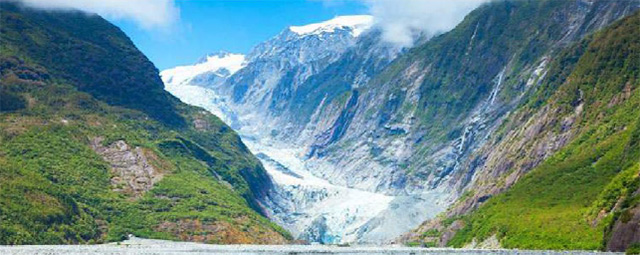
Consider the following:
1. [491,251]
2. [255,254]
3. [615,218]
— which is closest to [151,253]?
[255,254]

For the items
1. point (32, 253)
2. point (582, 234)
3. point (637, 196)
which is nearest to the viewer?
point (32, 253)

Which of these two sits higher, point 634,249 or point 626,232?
point 626,232

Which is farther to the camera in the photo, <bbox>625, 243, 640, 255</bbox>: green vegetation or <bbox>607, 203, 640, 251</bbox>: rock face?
<bbox>607, 203, 640, 251</bbox>: rock face

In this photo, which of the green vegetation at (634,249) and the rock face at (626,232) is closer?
the green vegetation at (634,249)

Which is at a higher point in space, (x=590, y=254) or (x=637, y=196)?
(x=637, y=196)

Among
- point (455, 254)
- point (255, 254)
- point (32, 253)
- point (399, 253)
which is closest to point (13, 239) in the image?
point (32, 253)

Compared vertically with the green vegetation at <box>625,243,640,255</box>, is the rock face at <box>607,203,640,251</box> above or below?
above

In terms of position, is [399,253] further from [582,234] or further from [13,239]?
[13,239]

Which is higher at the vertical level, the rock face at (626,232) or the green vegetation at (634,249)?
the rock face at (626,232)

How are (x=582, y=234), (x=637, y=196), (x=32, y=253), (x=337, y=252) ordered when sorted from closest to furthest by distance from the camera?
(x=32, y=253)
(x=337, y=252)
(x=637, y=196)
(x=582, y=234)

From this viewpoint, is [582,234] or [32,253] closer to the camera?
[32,253]

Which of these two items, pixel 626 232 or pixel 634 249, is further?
pixel 626 232
